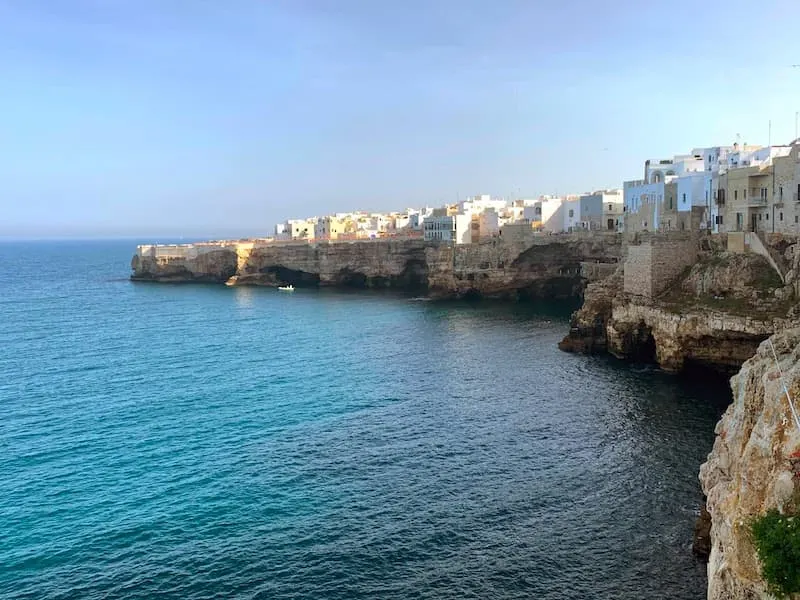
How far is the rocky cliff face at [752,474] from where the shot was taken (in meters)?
14.3

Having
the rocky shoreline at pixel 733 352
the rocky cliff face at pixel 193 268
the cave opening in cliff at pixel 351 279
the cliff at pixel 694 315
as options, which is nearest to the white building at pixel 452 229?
the cave opening in cliff at pixel 351 279

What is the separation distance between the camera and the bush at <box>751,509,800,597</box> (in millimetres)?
12828

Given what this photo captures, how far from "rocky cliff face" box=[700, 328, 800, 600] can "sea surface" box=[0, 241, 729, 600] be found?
4.64 m

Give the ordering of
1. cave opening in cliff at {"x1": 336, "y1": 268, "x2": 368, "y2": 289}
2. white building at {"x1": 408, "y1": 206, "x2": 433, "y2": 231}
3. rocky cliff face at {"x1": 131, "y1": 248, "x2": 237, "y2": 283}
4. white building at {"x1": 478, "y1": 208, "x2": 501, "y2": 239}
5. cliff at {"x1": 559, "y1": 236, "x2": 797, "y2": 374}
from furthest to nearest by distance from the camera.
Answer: white building at {"x1": 408, "y1": 206, "x2": 433, "y2": 231}
rocky cliff face at {"x1": 131, "y1": 248, "x2": 237, "y2": 283}
cave opening in cliff at {"x1": 336, "y1": 268, "x2": 368, "y2": 289}
white building at {"x1": 478, "y1": 208, "x2": 501, "y2": 239}
cliff at {"x1": 559, "y1": 236, "x2": 797, "y2": 374}

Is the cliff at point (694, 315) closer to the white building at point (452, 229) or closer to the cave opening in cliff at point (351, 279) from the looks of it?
the white building at point (452, 229)

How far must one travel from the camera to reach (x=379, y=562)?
2231cm

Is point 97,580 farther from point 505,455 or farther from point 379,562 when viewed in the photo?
point 505,455

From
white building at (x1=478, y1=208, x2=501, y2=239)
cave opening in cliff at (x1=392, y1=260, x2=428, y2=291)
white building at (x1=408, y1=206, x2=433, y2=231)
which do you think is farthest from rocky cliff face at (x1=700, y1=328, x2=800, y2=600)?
white building at (x1=408, y1=206, x2=433, y2=231)

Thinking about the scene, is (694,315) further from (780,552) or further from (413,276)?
(413,276)

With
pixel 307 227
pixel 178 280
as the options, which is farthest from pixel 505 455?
pixel 307 227

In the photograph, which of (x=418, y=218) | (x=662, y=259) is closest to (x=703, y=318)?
(x=662, y=259)

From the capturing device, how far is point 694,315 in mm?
44281

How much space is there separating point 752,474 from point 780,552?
268cm

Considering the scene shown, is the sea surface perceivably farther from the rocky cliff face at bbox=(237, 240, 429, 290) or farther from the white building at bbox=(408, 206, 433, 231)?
the white building at bbox=(408, 206, 433, 231)
